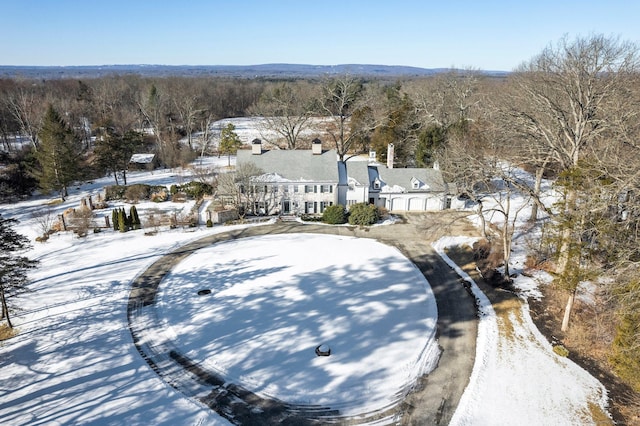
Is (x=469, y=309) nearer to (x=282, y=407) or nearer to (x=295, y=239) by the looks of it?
(x=282, y=407)

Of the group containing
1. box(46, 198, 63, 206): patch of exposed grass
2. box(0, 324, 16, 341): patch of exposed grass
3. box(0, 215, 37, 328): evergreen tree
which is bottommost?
box(0, 324, 16, 341): patch of exposed grass

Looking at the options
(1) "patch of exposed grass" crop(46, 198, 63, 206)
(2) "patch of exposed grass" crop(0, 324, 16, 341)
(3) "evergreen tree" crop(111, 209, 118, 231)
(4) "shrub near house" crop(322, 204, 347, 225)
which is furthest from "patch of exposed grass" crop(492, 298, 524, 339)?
(1) "patch of exposed grass" crop(46, 198, 63, 206)

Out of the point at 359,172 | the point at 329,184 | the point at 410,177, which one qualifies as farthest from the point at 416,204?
the point at 329,184

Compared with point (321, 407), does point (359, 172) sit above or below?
above

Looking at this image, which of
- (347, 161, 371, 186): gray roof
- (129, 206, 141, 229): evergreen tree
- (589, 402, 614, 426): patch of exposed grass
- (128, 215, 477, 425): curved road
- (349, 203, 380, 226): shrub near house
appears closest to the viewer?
(589, 402, 614, 426): patch of exposed grass

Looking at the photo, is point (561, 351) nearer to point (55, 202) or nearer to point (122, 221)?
point (122, 221)

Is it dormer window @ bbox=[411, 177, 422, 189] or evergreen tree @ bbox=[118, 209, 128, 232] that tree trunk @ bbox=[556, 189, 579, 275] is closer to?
dormer window @ bbox=[411, 177, 422, 189]
